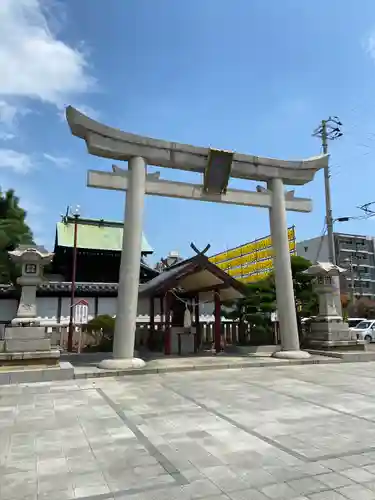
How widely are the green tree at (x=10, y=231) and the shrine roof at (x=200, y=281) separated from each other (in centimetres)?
736

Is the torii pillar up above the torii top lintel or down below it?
below

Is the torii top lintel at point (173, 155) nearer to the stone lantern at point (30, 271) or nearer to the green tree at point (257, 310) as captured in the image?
the stone lantern at point (30, 271)

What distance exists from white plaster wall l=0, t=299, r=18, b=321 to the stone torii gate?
422 inches

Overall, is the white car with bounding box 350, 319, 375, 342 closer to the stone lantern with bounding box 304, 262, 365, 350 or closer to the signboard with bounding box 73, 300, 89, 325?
the stone lantern with bounding box 304, 262, 365, 350

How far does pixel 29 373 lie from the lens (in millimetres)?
9734

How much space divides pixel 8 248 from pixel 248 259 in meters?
23.1

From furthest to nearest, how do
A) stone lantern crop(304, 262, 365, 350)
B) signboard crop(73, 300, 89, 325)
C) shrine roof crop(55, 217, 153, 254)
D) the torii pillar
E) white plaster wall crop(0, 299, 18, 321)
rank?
1. shrine roof crop(55, 217, 153, 254)
2. white plaster wall crop(0, 299, 18, 321)
3. signboard crop(73, 300, 89, 325)
4. stone lantern crop(304, 262, 365, 350)
5. the torii pillar

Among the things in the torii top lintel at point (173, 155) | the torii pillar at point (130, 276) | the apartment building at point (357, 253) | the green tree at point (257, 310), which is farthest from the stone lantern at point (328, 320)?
the apartment building at point (357, 253)

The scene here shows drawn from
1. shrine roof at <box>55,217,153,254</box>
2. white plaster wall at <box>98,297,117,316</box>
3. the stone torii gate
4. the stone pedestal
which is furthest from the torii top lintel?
shrine roof at <box>55,217,153,254</box>

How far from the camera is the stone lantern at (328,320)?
14656 millimetres

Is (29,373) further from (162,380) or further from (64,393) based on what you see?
(162,380)

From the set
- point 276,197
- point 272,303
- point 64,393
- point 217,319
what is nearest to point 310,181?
point 276,197

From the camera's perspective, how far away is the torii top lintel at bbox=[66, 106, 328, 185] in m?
12.0

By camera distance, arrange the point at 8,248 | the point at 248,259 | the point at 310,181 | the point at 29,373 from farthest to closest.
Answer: the point at 248,259 < the point at 8,248 < the point at 310,181 < the point at 29,373
